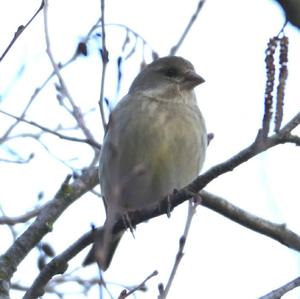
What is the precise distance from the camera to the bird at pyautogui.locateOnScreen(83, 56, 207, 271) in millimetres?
5922

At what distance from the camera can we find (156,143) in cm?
594

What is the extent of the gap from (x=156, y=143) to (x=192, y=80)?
3.59 ft

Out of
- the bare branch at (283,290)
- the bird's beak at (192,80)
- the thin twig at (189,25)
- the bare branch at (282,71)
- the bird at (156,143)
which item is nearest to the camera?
the bare branch at (282,71)

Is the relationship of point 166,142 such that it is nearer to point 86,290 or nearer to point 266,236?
point 266,236

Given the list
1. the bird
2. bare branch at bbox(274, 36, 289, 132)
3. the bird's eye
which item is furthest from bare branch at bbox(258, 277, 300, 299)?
the bird's eye

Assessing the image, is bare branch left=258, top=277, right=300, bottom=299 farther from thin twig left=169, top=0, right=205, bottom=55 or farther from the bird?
thin twig left=169, top=0, right=205, bottom=55

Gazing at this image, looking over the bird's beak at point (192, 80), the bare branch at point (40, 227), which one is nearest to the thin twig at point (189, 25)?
the bird's beak at point (192, 80)

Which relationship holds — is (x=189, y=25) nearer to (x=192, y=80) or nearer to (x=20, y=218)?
(x=192, y=80)

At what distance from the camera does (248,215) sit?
5430 millimetres

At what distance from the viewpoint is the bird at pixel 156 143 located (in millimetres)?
5922

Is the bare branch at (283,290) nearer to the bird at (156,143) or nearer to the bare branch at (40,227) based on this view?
the bird at (156,143)

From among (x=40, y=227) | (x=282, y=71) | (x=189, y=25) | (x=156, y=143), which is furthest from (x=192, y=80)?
(x=282, y=71)

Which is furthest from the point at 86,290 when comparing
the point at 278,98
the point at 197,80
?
the point at 278,98

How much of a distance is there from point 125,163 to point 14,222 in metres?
1.40
